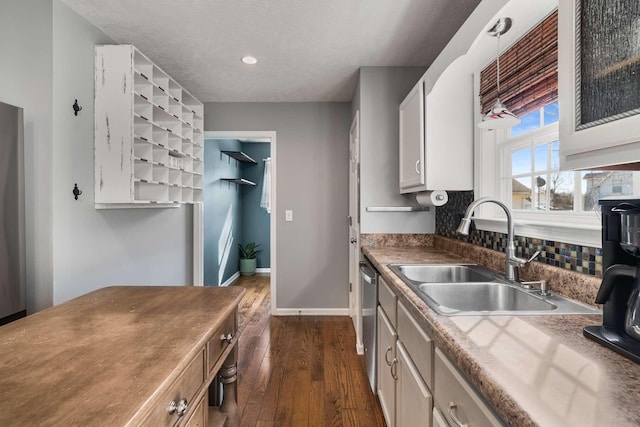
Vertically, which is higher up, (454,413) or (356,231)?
(356,231)

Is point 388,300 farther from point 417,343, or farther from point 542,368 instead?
point 542,368

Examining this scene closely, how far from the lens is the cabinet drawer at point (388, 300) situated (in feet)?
4.98

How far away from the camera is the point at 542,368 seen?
669mm

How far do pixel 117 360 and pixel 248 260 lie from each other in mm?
4871

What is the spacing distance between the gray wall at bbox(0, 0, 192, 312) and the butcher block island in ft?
2.17

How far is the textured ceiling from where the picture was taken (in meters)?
1.89

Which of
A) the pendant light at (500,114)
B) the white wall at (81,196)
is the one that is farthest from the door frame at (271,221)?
the pendant light at (500,114)

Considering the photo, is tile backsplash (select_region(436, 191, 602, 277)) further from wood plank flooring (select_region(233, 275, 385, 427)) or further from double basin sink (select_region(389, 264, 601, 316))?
wood plank flooring (select_region(233, 275, 385, 427))

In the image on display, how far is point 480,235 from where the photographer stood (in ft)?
6.53

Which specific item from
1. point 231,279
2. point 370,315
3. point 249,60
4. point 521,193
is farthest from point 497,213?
point 231,279

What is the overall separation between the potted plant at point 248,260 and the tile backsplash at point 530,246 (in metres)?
3.78

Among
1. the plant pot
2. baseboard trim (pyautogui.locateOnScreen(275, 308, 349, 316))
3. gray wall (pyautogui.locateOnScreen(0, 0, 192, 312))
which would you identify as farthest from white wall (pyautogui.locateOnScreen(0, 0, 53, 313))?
the plant pot

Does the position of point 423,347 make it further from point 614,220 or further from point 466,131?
point 466,131

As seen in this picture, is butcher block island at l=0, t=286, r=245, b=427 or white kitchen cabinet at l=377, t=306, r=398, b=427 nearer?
butcher block island at l=0, t=286, r=245, b=427
